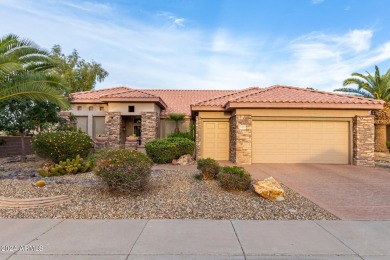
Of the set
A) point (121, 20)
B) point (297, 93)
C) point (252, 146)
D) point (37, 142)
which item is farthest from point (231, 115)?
point (37, 142)

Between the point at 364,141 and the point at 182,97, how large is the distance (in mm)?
14617

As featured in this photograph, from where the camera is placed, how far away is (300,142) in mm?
14656

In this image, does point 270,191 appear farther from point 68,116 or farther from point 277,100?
point 68,116

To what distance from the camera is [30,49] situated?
10.4 metres

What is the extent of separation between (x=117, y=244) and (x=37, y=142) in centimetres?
942

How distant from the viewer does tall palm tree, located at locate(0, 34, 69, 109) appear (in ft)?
30.0

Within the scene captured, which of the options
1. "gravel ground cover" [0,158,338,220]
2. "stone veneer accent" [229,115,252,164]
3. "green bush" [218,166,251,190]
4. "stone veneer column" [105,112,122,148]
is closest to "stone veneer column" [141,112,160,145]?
"stone veneer column" [105,112,122,148]

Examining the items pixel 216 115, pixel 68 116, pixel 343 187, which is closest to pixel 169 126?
pixel 216 115

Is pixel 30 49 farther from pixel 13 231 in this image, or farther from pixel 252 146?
pixel 252 146

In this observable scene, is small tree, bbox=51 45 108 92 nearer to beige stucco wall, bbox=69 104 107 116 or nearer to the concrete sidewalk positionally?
beige stucco wall, bbox=69 104 107 116

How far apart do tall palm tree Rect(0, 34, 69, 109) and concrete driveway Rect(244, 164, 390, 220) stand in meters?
8.11

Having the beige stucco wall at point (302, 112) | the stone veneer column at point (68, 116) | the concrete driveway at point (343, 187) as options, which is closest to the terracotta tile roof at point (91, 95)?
the stone veneer column at point (68, 116)

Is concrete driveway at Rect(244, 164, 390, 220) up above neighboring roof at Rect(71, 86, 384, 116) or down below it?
below

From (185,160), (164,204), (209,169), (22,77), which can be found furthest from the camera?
(185,160)
